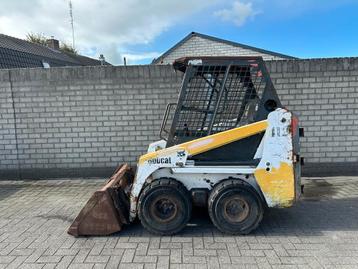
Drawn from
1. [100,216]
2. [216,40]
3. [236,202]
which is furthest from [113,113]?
[216,40]

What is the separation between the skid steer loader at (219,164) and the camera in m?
3.88

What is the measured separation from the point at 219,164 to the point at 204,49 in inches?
441

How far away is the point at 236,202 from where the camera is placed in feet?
12.9

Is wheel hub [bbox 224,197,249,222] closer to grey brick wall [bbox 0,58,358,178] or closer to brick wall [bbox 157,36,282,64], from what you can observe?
grey brick wall [bbox 0,58,358,178]

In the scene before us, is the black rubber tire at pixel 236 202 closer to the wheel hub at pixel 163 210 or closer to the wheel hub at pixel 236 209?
the wheel hub at pixel 236 209

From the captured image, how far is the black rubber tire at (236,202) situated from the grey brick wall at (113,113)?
2.98 m

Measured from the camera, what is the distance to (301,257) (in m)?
3.34

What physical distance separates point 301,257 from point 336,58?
448 centimetres

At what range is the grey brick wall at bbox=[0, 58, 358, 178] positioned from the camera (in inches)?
248

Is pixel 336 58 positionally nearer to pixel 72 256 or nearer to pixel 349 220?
pixel 349 220

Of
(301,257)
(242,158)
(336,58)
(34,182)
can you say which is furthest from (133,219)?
(336,58)

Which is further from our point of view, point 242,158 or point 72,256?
point 242,158

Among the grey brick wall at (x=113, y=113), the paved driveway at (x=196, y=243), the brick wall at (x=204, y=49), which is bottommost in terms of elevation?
the paved driveway at (x=196, y=243)

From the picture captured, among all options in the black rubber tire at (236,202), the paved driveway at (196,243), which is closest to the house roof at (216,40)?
the paved driveway at (196,243)
